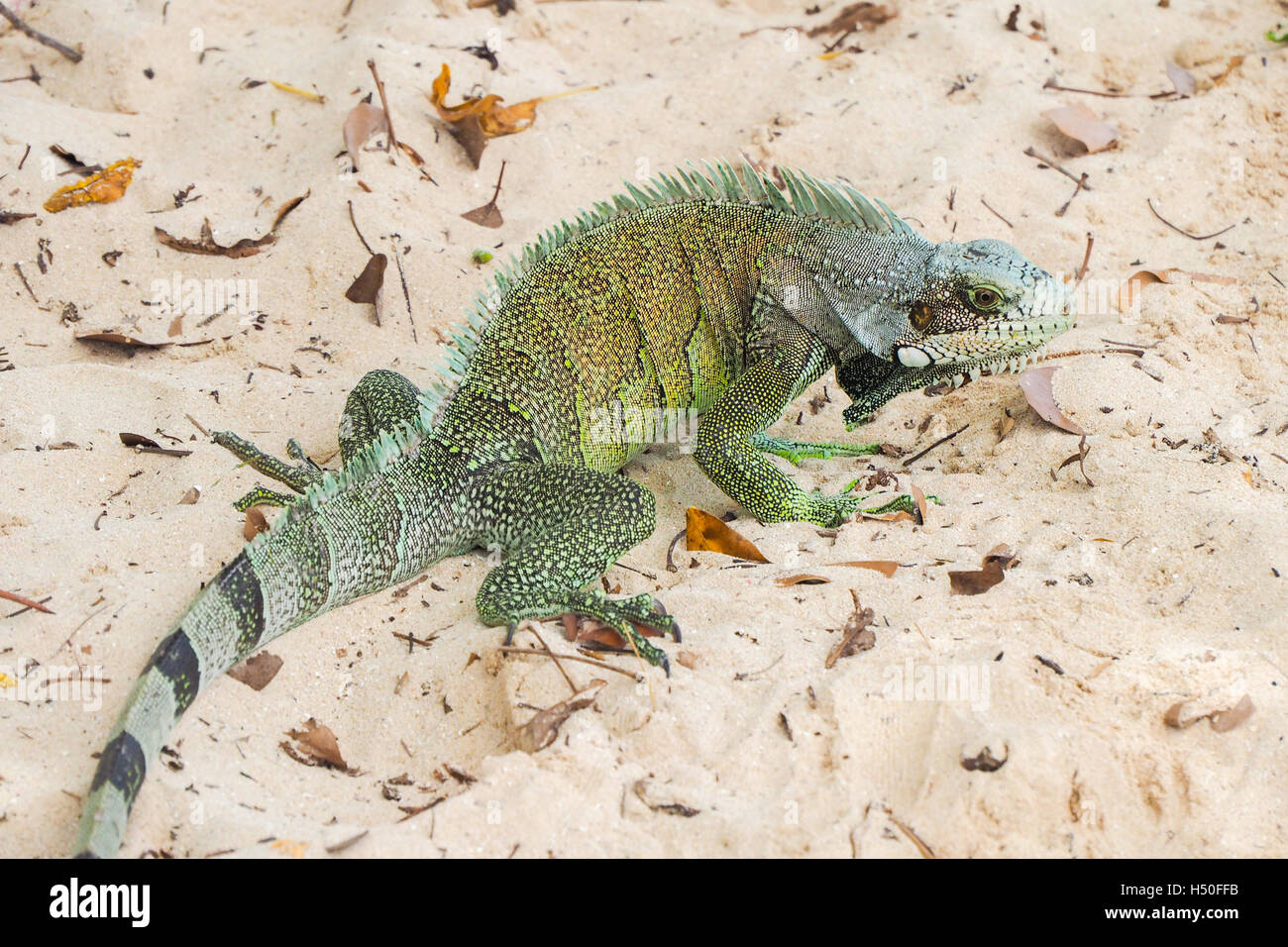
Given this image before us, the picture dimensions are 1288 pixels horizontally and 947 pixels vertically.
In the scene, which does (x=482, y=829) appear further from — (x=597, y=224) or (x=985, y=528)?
(x=597, y=224)

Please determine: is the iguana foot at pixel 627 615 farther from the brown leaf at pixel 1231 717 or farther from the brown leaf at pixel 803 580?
the brown leaf at pixel 1231 717

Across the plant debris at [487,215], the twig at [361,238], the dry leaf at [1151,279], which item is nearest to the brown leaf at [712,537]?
the twig at [361,238]

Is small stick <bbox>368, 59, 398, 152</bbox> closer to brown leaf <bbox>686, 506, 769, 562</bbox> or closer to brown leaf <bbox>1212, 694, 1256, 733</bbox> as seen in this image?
brown leaf <bbox>686, 506, 769, 562</bbox>

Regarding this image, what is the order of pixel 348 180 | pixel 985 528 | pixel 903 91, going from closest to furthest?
pixel 985 528 < pixel 348 180 < pixel 903 91

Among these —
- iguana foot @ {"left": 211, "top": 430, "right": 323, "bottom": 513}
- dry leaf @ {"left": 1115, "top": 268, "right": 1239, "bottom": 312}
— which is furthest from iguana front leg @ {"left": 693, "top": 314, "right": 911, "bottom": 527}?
dry leaf @ {"left": 1115, "top": 268, "right": 1239, "bottom": 312}

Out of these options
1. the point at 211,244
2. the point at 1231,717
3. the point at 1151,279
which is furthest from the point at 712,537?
the point at 211,244

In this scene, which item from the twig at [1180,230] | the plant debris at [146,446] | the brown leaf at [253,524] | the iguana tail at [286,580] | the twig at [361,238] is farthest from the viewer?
the twig at [1180,230]

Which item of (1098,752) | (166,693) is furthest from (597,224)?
(1098,752)

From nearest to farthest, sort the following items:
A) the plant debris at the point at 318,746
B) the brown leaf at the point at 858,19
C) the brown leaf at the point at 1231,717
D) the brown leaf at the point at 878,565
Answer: the brown leaf at the point at 1231,717, the plant debris at the point at 318,746, the brown leaf at the point at 878,565, the brown leaf at the point at 858,19
